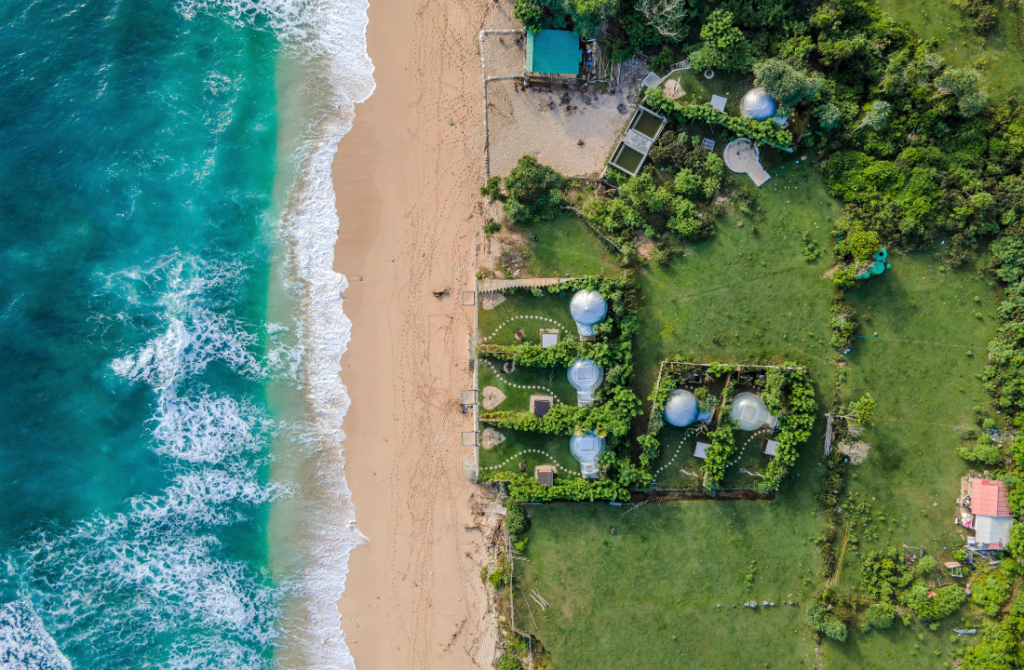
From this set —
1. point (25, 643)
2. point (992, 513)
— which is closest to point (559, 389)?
point (992, 513)

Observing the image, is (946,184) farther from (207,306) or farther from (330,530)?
(207,306)

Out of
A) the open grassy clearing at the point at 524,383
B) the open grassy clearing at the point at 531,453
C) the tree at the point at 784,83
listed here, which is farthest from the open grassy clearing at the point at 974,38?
the open grassy clearing at the point at 531,453

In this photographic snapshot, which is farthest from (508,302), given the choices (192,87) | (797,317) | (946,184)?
(946,184)

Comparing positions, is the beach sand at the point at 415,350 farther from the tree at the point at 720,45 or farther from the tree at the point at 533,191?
the tree at the point at 720,45

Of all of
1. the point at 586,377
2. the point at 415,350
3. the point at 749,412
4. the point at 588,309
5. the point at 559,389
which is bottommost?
the point at 749,412

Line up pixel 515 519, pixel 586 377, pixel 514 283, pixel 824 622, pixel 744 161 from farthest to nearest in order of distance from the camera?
pixel 514 283 < pixel 744 161 < pixel 515 519 < pixel 824 622 < pixel 586 377

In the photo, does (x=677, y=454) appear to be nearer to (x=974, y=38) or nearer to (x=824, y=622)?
(x=824, y=622)
